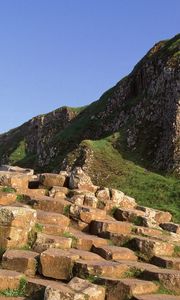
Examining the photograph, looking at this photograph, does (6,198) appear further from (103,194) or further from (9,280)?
(9,280)

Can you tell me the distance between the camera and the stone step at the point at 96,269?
1252 cm

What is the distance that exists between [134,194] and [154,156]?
9791mm

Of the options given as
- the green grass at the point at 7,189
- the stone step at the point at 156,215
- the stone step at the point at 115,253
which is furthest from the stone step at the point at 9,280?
the stone step at the point at 156,215

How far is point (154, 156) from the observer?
46812mm

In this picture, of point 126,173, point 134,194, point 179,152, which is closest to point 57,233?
point 134,194

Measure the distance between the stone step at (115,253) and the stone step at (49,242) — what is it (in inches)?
37.2

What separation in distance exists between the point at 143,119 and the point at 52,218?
35787mm

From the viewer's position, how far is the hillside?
135 feet

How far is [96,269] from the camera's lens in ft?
41.2

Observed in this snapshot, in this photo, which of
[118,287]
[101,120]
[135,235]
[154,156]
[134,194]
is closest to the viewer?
[118,287]

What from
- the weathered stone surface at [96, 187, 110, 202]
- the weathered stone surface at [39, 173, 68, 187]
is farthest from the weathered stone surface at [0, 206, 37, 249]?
the weathered stone surface at [96, 187, 110, 202]

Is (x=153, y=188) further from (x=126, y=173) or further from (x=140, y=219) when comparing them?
(x=140, y=219)

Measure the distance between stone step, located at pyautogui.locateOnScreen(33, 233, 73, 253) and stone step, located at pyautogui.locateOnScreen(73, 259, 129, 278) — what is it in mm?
1421

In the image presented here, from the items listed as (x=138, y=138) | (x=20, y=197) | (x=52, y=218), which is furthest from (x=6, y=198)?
(x=138, y=138)
